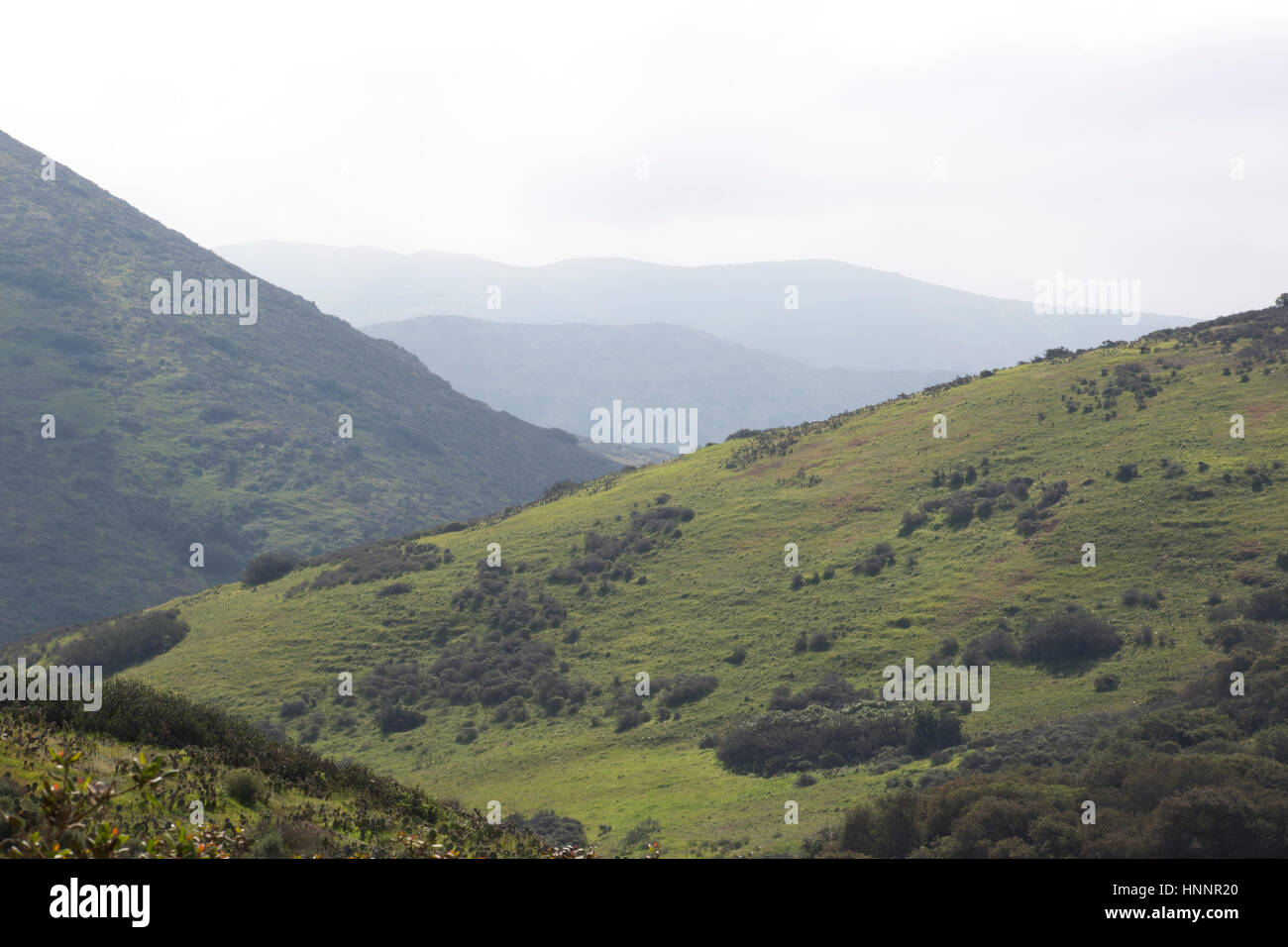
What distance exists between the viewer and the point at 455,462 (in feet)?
505

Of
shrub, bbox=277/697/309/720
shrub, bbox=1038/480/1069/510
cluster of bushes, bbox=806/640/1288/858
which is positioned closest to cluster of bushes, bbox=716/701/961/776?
cluster of bushes, bbox=806/640/1288/858

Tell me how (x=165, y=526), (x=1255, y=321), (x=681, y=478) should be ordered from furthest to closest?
1. (x=165, y=526)
2. (x=681, y=478)
3. (x=1255, y=321)

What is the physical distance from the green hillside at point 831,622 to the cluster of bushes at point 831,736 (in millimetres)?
103

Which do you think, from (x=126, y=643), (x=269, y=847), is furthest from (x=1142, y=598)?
(x=126, y=643)

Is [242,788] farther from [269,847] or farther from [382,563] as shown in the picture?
[382,563]

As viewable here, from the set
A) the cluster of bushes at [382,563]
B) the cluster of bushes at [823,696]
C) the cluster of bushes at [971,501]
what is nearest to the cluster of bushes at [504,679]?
the cluster of bushes at [823,696]

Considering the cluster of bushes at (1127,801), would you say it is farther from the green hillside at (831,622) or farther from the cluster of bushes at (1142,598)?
the cluster of bushes at (1142,598)

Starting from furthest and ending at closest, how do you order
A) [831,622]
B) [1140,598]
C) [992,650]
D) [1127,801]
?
[831,622] → [1140,598] → [992,650] → [1127,801]

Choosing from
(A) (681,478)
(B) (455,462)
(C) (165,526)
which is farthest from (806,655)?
(B) (455,462)

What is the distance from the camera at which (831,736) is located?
117 feet

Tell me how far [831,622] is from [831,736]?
32.2ft

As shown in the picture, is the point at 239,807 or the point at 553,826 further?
the point at 553,826
